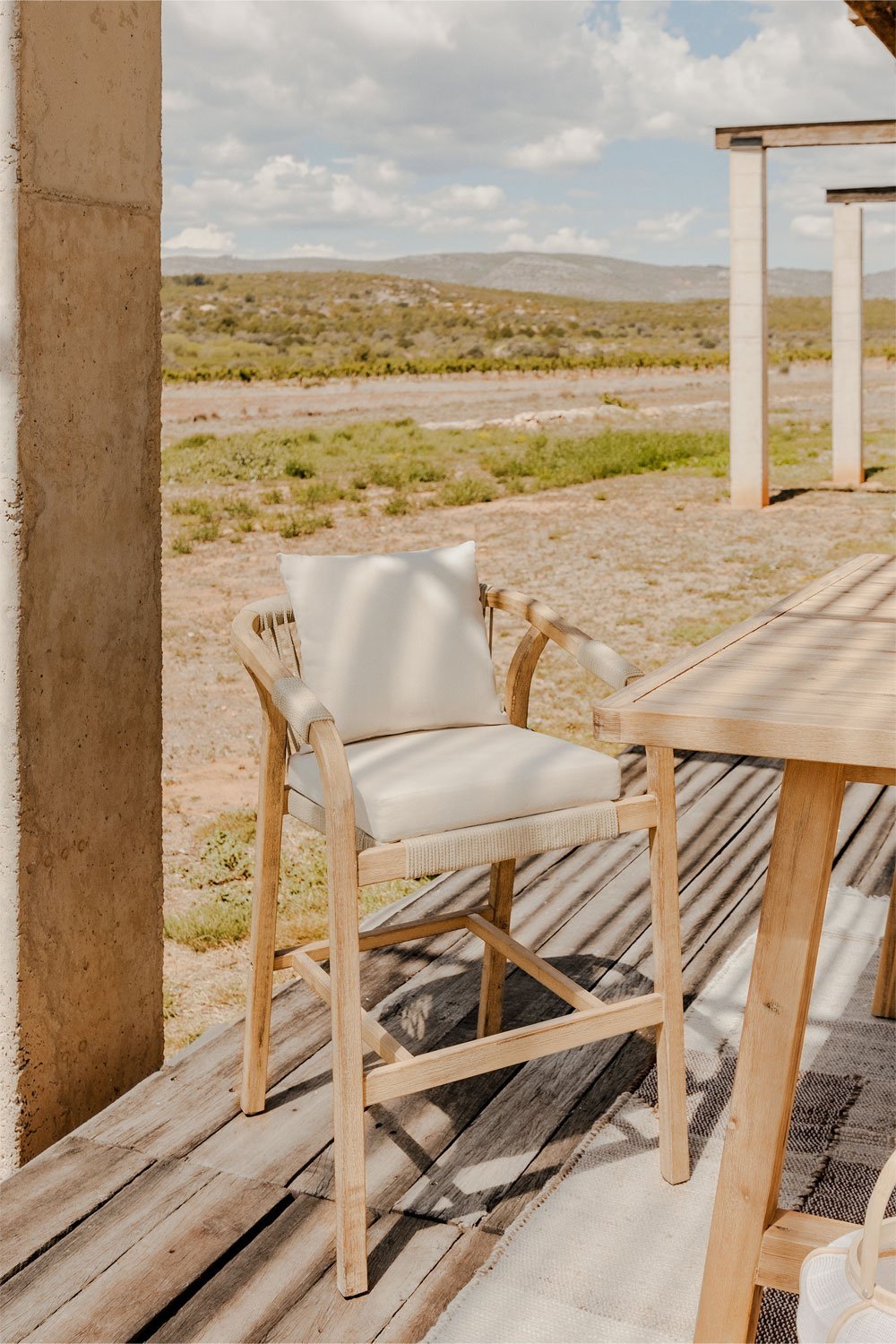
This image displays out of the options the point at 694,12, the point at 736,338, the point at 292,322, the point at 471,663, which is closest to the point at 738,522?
the point at 736,338

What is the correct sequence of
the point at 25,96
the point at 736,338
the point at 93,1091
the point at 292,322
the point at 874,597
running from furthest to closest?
the point at 292,322
the point at 736,338
the point at 93,1091
the point at 874,597
the point at 25,96

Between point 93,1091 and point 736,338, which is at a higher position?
point 736,338

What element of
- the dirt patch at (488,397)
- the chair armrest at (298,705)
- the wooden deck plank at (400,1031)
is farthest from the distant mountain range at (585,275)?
the chair armrest at (298,705)

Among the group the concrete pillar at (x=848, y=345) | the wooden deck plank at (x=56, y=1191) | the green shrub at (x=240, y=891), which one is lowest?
the green shrub at (x=240, y=891)

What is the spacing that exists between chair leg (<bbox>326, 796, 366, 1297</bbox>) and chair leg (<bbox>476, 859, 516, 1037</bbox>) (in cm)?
60

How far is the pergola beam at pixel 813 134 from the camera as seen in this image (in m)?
8.84

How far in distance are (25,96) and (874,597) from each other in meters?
1.29

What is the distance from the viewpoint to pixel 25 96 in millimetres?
1557

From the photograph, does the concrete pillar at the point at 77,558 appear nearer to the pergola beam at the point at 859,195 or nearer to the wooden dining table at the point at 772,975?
the wooden dining table at the point at 772,975

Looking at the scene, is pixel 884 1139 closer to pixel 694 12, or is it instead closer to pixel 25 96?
pixel 25 96

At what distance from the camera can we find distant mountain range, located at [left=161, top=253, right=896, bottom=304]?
86.9 m

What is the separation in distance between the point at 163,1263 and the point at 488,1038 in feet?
1.55

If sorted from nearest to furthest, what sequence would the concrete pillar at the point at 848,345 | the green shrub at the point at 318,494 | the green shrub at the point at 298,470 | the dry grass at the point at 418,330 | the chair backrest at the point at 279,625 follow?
the chair backrest at the point at 279,625 → the green shrub at the point at 318,494 → the concrete pillar at the point at 848,345 → the green shrub at the point at 298,470 → the dry grass at the point at 418,330

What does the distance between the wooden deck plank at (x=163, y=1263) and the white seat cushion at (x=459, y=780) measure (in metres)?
0.53
